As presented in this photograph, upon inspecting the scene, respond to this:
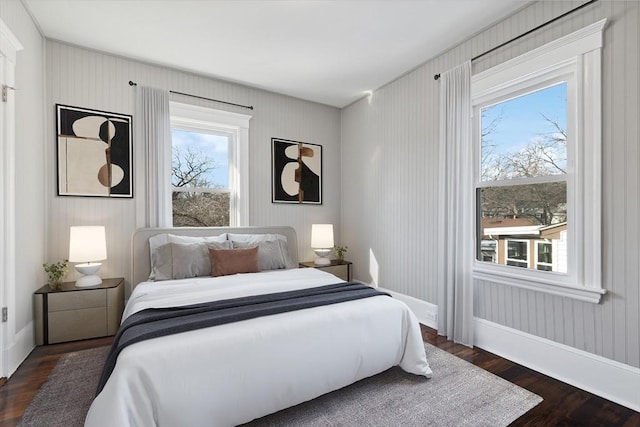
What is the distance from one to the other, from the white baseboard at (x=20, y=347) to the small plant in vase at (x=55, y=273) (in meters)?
0.35

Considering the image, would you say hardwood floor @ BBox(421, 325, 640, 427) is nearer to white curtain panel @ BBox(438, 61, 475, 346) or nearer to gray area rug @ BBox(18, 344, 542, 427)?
gray area rug @ BBox(18, 344, 542, 427)

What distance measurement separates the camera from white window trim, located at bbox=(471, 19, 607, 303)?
80.4 inches

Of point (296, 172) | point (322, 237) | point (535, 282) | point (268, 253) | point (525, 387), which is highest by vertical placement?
point (296, 172)

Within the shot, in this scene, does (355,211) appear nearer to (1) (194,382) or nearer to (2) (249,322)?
(2) (249,322)

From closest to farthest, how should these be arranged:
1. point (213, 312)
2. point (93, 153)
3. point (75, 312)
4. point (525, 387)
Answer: point (213, 312) → point (525, 387) → point (75, 312) → point (93, 153)

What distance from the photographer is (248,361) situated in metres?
1.58

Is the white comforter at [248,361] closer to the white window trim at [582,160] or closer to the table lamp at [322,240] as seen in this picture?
the white window trim at [582,160]

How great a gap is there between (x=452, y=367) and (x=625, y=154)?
1.92m

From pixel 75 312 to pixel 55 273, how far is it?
0.42m

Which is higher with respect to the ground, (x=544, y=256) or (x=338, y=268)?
(x=544, y=256)

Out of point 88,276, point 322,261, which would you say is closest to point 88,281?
point 88,276

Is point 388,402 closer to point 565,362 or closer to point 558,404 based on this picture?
point 558,404

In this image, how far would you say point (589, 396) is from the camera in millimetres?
1983

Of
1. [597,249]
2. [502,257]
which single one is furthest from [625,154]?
[502,257]
